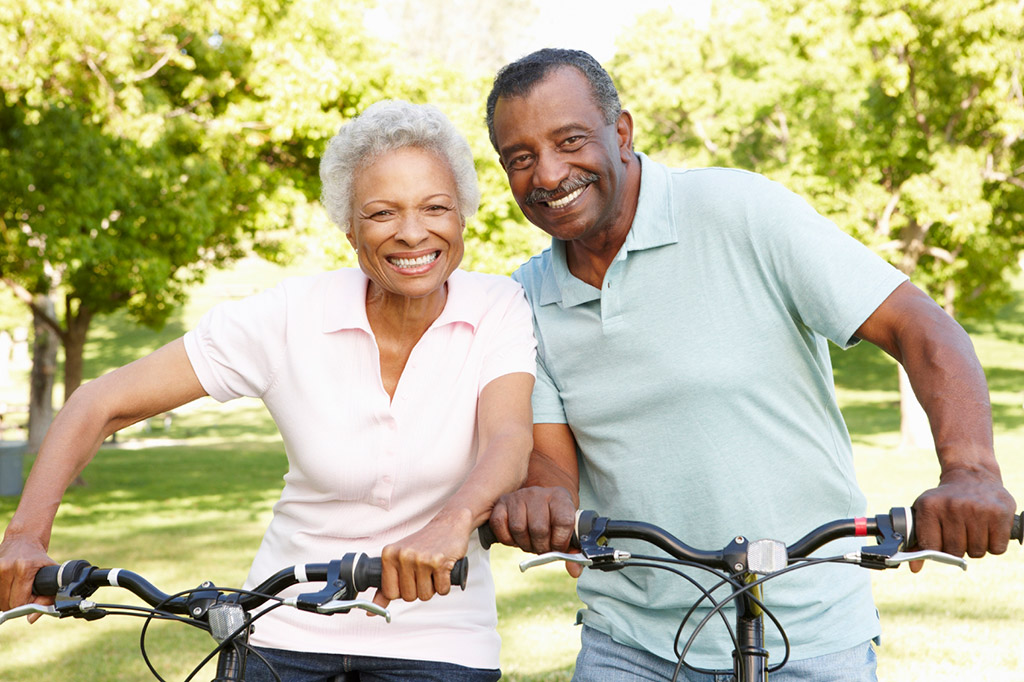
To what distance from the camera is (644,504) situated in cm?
278

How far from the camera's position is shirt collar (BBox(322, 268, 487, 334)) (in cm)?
285

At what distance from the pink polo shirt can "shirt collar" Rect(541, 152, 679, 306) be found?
0.52 feet

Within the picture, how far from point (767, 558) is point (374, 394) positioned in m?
1.06

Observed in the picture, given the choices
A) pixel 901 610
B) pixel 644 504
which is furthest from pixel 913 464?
pixel 644 504

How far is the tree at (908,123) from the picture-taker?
1778 centimetres

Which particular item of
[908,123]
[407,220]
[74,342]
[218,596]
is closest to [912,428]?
[908,123]

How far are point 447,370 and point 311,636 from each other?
0.74 meters

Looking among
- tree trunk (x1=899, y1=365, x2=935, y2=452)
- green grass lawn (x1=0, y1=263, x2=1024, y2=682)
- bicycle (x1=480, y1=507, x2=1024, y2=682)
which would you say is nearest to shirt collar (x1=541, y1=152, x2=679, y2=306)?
bicycle (x1=480, y1=507, x2=1024, y2=682)

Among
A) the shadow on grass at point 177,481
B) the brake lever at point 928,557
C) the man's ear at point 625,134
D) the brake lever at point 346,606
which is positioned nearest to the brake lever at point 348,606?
the brake lever at point 346,606

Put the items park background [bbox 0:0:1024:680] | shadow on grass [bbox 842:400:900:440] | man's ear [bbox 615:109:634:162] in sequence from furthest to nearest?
shadow on grass [bbox 842:400:900:440] < park background [bbox 0:0:1024:680] < man's ear [bbox 615:109:634:162]

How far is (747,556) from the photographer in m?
2.24

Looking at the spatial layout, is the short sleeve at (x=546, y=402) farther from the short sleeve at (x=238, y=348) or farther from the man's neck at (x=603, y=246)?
the short sleeve at (x=238, y=348)

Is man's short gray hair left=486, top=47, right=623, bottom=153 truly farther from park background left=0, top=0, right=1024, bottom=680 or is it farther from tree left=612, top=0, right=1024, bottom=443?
tree left=612, top=0, right=1024, bottom=443

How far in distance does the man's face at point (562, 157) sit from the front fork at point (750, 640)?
105 cm
